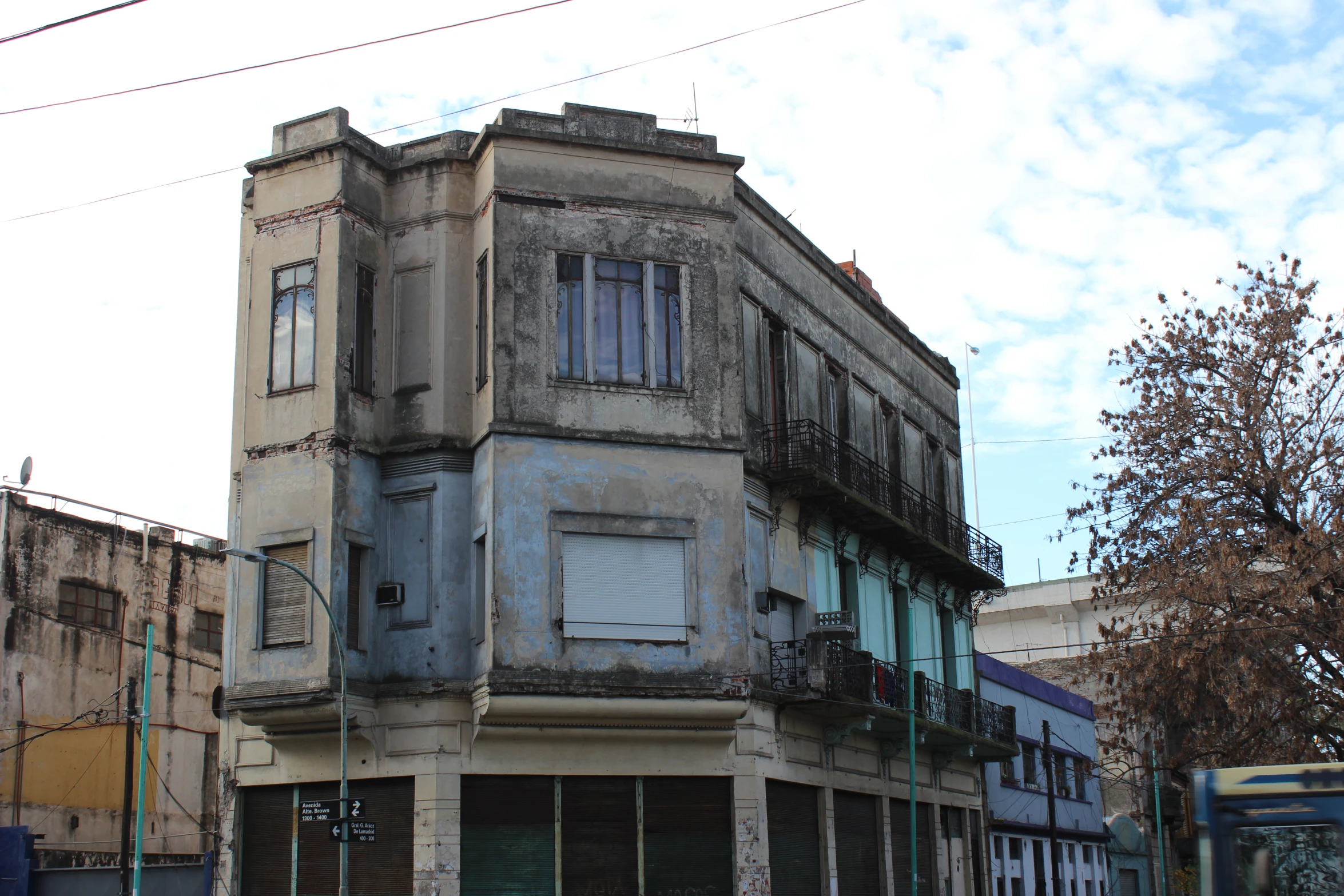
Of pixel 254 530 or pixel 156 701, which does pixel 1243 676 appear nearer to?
pixel 254 530

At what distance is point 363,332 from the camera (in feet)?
80.6

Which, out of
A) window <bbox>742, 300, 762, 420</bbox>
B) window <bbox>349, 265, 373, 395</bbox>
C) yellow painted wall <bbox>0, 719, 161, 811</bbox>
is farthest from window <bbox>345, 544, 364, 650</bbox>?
yellow painted wall <bbox>0, 719, 161, 811</bbox>

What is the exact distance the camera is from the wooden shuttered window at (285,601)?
A: 2306cm

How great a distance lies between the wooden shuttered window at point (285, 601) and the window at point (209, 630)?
17.0m

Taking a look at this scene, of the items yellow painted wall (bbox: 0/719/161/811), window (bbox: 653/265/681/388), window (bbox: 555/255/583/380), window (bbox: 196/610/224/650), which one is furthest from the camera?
window (bbox: 196/610/224/650)

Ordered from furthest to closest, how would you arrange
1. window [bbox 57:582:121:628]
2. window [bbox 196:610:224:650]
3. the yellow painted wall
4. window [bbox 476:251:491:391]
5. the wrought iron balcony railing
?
window [bbox 196:610:224:650], window [bbox 57:582:121:628], the yellow painted wall, the wrought iron balcony railing, window [bbox 476:251:491:391]

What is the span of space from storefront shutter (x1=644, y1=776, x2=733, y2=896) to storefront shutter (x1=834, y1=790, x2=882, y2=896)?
13.7 ft

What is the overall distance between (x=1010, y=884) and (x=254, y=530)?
22254 millimetres

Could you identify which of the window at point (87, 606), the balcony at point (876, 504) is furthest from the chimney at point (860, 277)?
the window at point (87, 606)

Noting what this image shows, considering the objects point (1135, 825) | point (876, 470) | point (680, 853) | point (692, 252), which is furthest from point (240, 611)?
point (1135, 825)

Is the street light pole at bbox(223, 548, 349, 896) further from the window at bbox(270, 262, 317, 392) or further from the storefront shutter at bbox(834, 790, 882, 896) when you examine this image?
the storefront shutter at bbox(834, 790, 882, 896)

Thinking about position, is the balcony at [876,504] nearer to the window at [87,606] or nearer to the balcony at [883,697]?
the balcony at [883,697]

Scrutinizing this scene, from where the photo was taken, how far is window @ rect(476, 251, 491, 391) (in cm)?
2373

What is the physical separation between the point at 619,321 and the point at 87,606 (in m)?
19.7
